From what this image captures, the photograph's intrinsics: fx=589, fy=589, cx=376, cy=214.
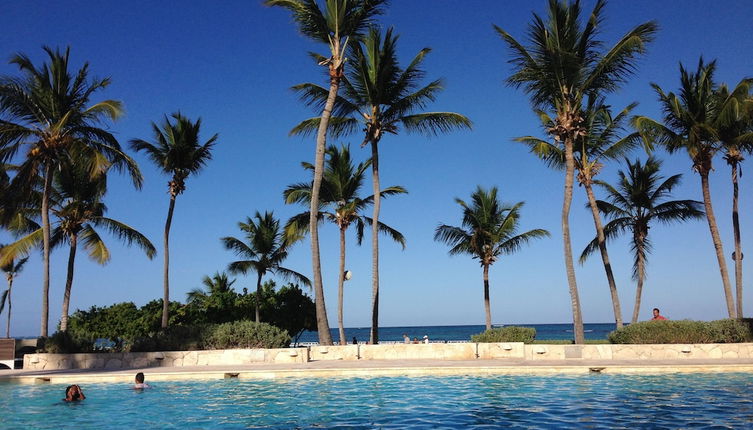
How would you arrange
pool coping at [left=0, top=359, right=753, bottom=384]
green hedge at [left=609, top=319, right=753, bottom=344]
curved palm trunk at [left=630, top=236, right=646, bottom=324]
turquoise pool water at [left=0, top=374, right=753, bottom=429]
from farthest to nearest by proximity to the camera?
curved palm trunk at [left=630, top=236, right=646, bottom=324]
green hedge at [left=609, top=319, right=753, bottom=344]
pool coping at [left=0, top=359, right=753, bottom=384]
turquoise pool water at [left=0, top=374, right=753, bottom=429]

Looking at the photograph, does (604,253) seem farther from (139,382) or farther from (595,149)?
(139,382)

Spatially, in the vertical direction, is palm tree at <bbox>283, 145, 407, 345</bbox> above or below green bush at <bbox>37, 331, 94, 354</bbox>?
above

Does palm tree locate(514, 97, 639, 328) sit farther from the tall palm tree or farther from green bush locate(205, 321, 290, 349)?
green bush locate(205, 321, 290, 349)

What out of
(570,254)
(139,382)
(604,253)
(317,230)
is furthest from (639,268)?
(139,382)

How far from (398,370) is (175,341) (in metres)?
8.49

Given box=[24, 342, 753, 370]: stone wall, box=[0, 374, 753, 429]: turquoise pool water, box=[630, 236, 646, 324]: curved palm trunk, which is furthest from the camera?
box=[630, 236, 646, 324]: curved palm trunk

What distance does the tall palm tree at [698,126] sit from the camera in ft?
82.3

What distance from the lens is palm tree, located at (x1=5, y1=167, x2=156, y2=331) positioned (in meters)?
26.4

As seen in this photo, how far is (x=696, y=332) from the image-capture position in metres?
19.9

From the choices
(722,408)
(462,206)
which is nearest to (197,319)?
(462,206)

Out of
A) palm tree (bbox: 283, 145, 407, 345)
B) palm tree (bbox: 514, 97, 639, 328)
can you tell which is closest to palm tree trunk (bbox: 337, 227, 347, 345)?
palm tree (bbox: 283, 145, 407, 345)

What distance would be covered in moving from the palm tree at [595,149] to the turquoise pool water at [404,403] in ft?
40.6

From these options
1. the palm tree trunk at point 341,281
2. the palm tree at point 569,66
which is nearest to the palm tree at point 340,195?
the palm tree trunk at point 341,281

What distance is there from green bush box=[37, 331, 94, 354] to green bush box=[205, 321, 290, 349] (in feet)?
14.2
